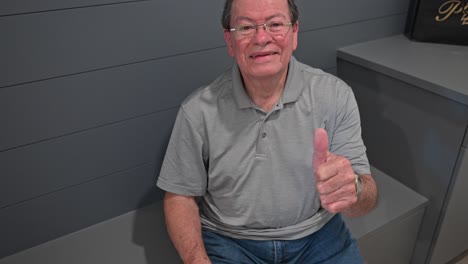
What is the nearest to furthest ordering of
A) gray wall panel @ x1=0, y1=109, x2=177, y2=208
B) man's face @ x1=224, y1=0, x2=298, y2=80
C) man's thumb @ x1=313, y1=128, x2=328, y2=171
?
man's thumb @ x1=313, y1=128, x2=328, y2=171 < man's face @ x1=224, y1=0, x2=298, y2=80 < gray wall panel @ x1=0, y1=109, x2=177, y2=208

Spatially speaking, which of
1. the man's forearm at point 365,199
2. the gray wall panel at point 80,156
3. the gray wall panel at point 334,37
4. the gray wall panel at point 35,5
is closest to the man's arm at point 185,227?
the gray wall panel at point 80,156

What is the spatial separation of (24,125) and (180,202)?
0.52 metres

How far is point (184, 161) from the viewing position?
101 centimetres

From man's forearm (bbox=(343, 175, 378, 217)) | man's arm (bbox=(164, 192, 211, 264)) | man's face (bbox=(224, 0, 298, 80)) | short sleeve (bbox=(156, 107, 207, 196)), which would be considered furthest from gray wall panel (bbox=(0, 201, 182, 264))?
man's face (bbox=(224, 0, 298, 80))

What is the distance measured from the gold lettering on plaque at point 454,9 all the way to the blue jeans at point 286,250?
3.54 ft

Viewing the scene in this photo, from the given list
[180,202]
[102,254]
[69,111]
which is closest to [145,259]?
[102,254]

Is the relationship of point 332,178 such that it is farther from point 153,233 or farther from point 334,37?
point 334,37

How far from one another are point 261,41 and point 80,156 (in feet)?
2.37

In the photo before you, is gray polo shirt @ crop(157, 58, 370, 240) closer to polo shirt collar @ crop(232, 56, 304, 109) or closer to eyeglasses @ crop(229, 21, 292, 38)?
polo shirt collar @ crop(232, 56, 304, 109)

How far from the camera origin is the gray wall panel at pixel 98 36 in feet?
3.22

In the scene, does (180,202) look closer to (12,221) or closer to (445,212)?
(12,221)

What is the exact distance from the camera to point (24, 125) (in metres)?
1.07

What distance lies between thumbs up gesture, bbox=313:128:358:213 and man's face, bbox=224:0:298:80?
27 cm

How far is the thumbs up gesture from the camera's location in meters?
0.76
